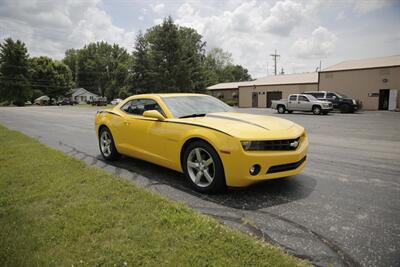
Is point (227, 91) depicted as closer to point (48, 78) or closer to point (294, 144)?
point (294, 144)

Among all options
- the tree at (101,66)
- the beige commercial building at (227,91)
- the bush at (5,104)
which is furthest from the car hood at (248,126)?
the bush at (5,104)

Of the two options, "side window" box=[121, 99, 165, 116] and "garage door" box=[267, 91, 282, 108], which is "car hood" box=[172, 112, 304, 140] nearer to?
"side window" box=[121, 99, 165, 116]

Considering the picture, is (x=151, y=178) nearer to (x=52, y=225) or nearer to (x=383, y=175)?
(x=52, y=225)

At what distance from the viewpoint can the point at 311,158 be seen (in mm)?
6137

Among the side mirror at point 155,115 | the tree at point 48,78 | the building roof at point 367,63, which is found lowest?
the side mirror at point 155,115

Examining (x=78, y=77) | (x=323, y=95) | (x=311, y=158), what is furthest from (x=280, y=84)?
(x=78, y=77)

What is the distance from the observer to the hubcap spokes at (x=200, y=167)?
393 cm

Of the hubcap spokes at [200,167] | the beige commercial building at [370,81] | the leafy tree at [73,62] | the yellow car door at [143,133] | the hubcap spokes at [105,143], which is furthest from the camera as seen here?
the leafy tree at [73,62]

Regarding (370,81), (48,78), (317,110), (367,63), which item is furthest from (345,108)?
(48,78)

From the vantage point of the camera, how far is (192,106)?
4.95 meters

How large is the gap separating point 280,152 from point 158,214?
1758 millimetres

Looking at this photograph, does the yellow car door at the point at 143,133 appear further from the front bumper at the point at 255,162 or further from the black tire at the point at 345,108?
the black tire at the point at 345,108

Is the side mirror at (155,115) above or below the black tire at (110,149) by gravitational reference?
above

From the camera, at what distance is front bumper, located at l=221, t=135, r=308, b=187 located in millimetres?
3506
